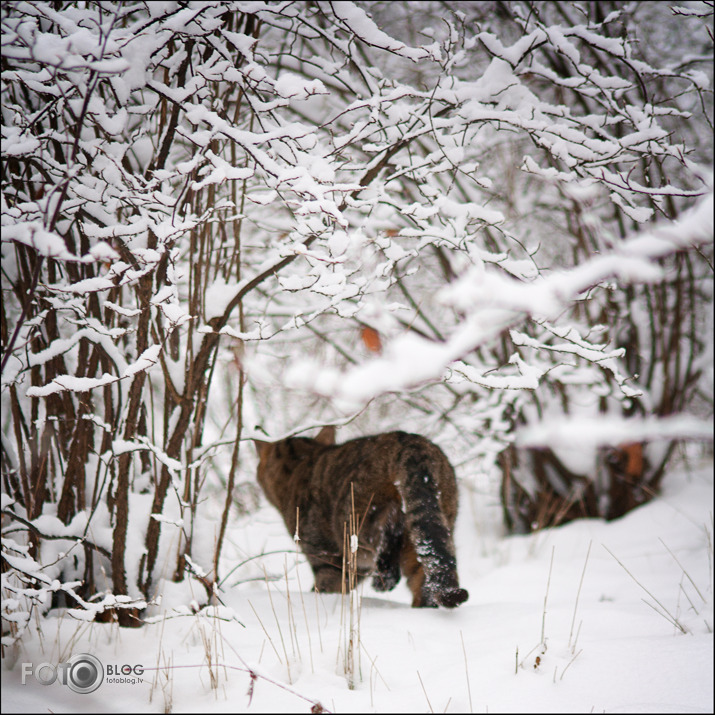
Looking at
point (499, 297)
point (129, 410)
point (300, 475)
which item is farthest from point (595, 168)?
point (300, 475)

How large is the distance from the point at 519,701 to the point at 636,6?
4.93m

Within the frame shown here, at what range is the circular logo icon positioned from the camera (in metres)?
1.56

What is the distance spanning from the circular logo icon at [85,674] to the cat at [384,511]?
30.3 inches

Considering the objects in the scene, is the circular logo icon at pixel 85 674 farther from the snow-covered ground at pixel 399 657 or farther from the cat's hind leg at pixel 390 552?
the cat's hind leg at pixel 390 552

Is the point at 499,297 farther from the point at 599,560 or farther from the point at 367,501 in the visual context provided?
the point at 599,560

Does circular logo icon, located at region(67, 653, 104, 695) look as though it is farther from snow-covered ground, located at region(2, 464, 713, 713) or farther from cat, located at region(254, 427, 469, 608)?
cat, located at region(254, 427, 469, 608)

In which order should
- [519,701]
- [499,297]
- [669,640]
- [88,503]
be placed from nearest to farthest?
1. [499,297]
2. [519,701]
3. [669,640]
4. [88,503]

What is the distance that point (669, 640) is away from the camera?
5.88 ft

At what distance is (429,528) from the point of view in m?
2.24

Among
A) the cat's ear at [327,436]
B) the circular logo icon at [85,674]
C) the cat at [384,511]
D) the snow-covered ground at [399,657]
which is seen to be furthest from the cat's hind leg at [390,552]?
the circular logo icon at [85,674]

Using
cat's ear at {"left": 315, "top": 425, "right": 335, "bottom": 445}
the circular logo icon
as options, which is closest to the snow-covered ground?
the circular logo icon

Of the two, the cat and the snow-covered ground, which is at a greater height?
the cat

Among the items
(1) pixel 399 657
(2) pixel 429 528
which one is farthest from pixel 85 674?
(2) pixel 429 528

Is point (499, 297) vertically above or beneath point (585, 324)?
beneath
